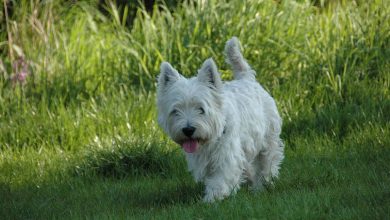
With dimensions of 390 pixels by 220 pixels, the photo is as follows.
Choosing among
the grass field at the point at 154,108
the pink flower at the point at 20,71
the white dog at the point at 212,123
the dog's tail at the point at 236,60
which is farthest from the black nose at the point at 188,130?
the pink flower at the point at 20,71

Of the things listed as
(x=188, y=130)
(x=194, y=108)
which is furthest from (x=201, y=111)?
(x=188, y=130)

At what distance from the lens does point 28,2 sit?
1110 cm

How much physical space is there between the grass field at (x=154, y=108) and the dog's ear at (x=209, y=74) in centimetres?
96

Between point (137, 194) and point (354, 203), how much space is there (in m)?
2.19

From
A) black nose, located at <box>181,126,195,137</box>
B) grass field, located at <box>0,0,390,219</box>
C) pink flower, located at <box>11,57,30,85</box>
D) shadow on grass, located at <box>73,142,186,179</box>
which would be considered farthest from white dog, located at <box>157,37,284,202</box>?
pink flower, located at <box>11,57,30,85</box>

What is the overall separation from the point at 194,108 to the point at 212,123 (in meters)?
0.19

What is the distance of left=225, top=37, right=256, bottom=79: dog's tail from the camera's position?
7.23 m

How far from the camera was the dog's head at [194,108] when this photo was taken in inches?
243

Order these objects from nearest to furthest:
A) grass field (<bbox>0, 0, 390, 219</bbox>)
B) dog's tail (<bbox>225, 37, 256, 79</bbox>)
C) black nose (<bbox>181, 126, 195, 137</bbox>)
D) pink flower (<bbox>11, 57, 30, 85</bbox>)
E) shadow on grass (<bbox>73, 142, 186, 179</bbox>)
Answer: black nose (<bbox>181, 126, 195, 137</bbox>)
grass field (<bbox>0, 0, 390, 219</bbox>)
dog's tail (<bbox>225, 37, 256, 79</bbox>)
shadow on grass (<bbox>73, 142, 186, 179</bbox>)
pink flower (<bbox>11, 57, 30, 85</bbox>)

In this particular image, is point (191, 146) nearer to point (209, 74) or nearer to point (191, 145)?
point (191, 145)

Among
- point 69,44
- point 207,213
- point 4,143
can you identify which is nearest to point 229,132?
point 207,213

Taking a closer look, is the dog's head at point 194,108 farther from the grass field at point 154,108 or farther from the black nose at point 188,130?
the grass field at point 154,108

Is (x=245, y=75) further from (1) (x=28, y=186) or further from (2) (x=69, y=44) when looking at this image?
(2) (x=69, y=44)

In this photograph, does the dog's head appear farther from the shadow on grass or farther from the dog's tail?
the shadow on grass
